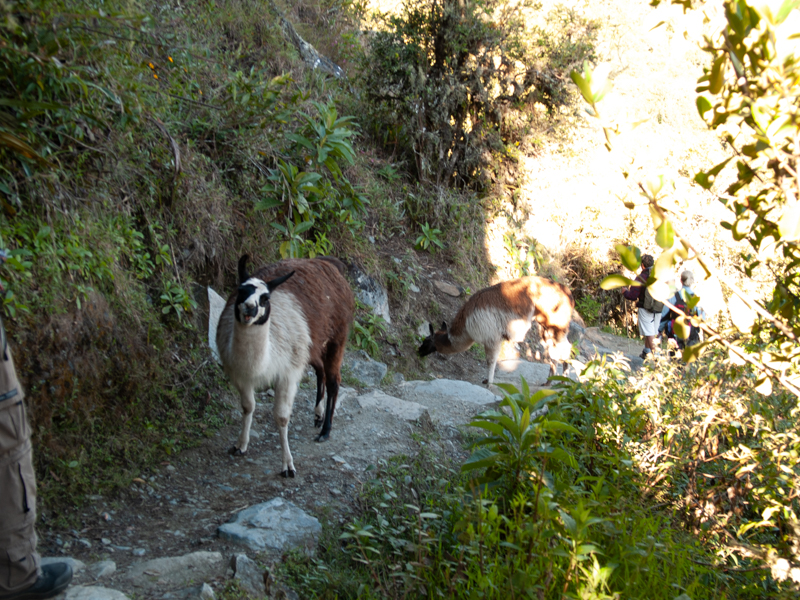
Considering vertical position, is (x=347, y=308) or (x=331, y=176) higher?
(x=331, y=176)

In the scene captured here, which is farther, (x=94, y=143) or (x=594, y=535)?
(x=94, y=143)

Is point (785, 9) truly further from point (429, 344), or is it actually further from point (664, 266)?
point (429, 344)

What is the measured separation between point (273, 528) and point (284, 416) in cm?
125

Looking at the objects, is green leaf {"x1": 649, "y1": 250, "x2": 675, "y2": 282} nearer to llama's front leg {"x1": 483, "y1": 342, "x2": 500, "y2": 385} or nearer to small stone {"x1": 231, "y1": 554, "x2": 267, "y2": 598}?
small stone {"x1": 231, "y1": 554, "x2": 267, "y2": 598}

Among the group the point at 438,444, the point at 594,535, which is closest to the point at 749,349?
the point at 594,535

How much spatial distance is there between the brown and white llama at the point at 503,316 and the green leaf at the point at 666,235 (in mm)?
6953

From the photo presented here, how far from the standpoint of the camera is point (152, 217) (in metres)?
5.48

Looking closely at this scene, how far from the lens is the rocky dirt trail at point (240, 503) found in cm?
300

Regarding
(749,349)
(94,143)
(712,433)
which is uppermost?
(94,143)

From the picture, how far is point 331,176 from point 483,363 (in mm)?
4040

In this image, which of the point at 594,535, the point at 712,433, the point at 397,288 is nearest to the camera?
the point at 594,535

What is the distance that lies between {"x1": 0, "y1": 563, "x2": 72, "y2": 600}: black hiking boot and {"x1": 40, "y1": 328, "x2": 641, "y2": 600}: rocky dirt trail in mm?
95

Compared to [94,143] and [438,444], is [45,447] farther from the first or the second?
[438,444]

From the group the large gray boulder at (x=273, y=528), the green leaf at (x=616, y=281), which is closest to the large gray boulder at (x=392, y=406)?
the large gray boulder at (x=273, y=528)
